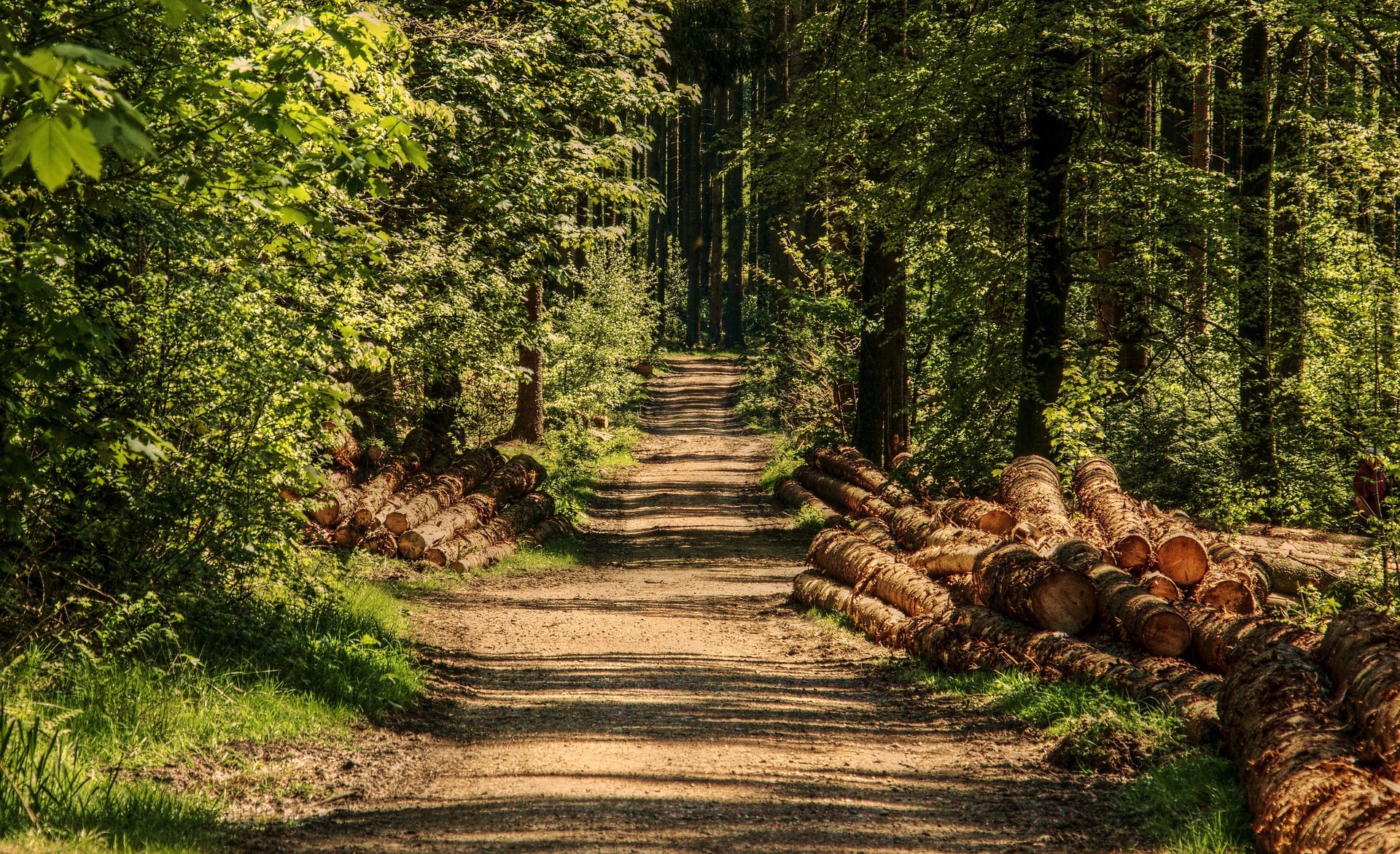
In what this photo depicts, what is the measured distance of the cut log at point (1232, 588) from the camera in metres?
8.32

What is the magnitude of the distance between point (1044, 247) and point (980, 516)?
3710 mm

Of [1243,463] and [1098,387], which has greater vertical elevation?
[1098,387]

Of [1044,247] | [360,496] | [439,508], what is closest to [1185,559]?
[1044,247]

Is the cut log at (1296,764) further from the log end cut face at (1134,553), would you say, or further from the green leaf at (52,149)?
the green leaf at (52,149)

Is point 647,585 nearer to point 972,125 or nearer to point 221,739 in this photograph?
point 972,125

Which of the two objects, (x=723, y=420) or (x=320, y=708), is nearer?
(x=320, y=708)

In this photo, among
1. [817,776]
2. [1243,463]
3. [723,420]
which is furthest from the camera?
[723,420]

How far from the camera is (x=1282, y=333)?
1355 cm

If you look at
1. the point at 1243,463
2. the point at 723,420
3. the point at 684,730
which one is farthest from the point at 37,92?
the point at 723,420

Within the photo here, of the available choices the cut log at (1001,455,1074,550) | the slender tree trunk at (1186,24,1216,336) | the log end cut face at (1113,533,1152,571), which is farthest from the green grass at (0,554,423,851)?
the slender tree trunk at (1186,24,1216,336)

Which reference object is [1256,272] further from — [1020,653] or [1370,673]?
[1370,673]

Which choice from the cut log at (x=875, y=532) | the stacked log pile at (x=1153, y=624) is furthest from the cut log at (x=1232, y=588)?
the cut log at (x=875, y=532)

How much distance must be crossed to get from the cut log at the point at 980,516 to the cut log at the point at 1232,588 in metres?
2.14

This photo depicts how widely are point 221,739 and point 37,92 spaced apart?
4319 millimetres
